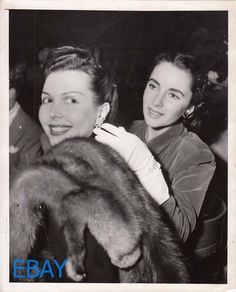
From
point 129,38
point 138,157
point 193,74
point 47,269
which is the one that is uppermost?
point 129,38

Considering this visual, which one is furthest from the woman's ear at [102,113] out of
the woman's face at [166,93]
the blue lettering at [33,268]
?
the blue lettering at [33,268]

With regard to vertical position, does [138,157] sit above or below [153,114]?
below

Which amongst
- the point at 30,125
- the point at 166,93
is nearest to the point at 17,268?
the point at 30,125

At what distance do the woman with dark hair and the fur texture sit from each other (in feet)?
0.12

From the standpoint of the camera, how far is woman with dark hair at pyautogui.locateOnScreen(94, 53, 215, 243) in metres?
1.14

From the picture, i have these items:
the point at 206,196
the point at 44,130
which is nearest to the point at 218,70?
the point at 206,196

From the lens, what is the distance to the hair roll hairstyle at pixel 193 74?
114 centimetres

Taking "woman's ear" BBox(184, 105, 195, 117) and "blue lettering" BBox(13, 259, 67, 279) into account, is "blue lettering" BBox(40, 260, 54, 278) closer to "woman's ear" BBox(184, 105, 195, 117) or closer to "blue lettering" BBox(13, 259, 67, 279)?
"blue lettering" BBox(13, 259, 67, 279)

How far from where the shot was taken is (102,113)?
1149 mm

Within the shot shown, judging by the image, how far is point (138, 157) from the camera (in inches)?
44.9

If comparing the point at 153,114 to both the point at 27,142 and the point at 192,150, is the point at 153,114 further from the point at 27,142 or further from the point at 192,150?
→ the point at 27,142

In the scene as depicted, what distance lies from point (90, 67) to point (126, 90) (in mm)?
116

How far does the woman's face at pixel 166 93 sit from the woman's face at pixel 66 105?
146 mm

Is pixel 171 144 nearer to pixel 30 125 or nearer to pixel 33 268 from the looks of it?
pixel 30 125
